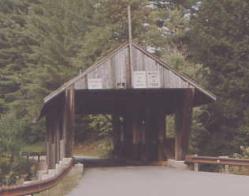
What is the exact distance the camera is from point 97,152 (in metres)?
53.7

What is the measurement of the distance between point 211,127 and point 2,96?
90.9 ft

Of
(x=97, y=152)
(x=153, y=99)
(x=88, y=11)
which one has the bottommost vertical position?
(x=97, y=152)

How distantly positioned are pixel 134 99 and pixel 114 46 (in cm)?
1852

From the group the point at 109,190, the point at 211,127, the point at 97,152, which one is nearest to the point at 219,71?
the point at 211,127

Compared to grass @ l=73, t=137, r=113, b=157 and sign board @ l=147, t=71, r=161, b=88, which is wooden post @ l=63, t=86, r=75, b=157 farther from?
grass @ l=73, t=137, r=113, b=157

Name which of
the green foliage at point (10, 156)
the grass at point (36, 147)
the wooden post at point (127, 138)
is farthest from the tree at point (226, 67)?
the grass at point (36, 147)

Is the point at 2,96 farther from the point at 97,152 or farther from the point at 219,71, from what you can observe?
the point at 219,71

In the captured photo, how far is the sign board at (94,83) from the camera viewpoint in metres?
26.1

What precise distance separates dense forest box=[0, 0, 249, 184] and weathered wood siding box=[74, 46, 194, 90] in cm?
915

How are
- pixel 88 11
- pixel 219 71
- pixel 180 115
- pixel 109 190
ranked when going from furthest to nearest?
pixel 88 11 → pixel 219 71 → pixel 180 115 → pixel 109 190

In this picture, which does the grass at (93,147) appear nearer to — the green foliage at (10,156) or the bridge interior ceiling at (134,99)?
the green foliage at (10,156)

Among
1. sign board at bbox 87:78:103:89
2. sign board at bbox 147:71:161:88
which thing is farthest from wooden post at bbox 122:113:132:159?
sign board at bbox 87:78:103:89

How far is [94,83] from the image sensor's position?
26172mm

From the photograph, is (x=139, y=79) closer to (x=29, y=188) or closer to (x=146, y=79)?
(x=146, y=79)
